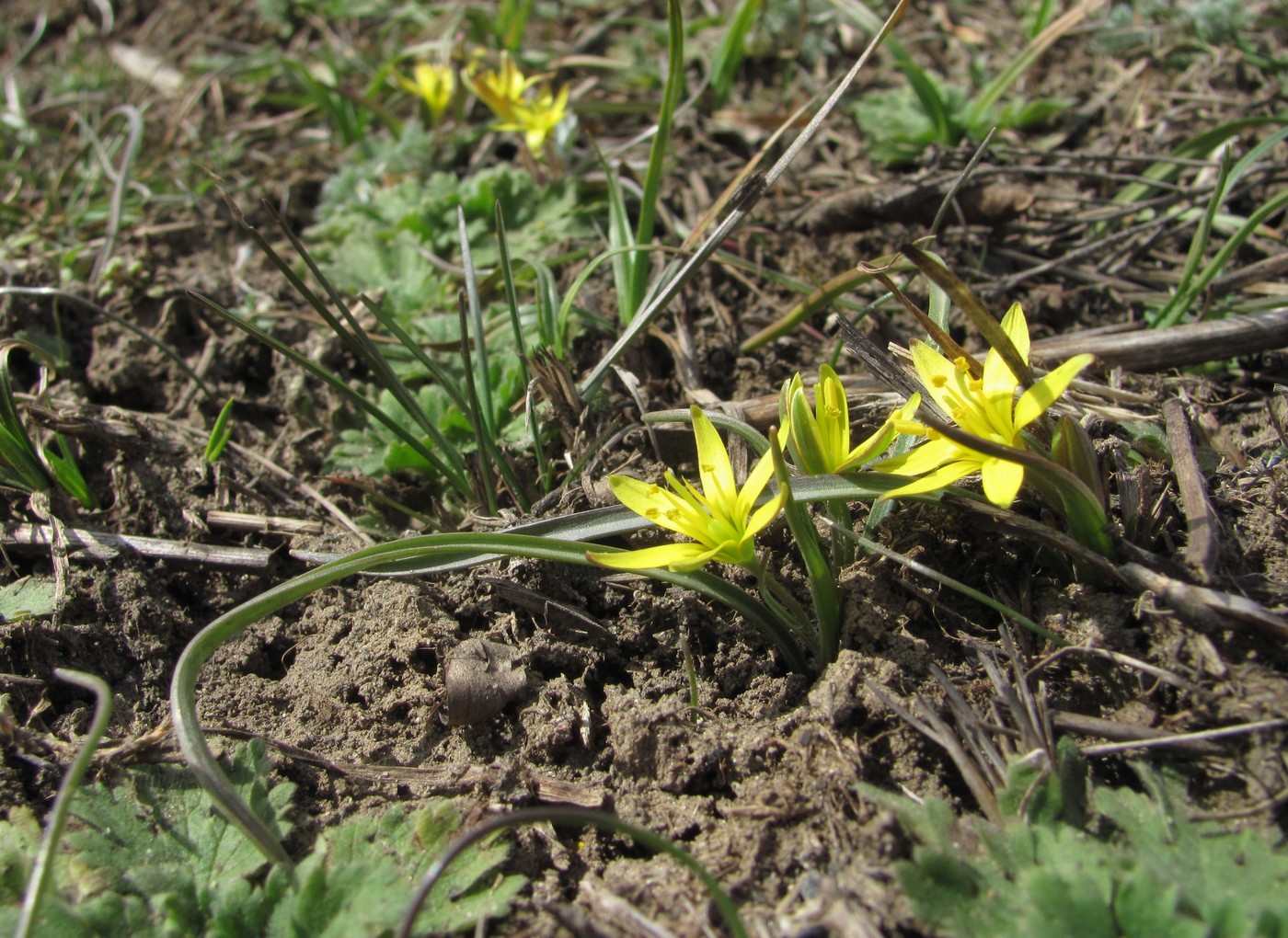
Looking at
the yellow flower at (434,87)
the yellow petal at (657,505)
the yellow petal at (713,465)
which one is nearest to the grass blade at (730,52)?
the yellow flower at (434,87)

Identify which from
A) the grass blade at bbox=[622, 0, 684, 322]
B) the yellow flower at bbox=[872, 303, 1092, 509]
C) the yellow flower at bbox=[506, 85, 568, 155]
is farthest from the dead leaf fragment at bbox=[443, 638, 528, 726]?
the yellow flower at bbox=[506, 85, 568, 155]

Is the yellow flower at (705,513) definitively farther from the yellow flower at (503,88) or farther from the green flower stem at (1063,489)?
the yellow flower at (503,88)

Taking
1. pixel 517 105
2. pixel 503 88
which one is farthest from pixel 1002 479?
pixel 503 88

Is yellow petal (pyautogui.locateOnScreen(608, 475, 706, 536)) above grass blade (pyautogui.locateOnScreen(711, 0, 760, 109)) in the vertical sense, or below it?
below

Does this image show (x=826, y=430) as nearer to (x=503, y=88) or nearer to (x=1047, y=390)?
(x=1047, y=390)

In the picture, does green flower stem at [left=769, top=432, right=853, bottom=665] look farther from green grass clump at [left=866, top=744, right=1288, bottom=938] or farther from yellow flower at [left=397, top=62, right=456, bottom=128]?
yellow flower at [left=397, top=62, right=456, bottom=128]

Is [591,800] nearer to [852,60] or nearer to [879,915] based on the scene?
[879,915]
